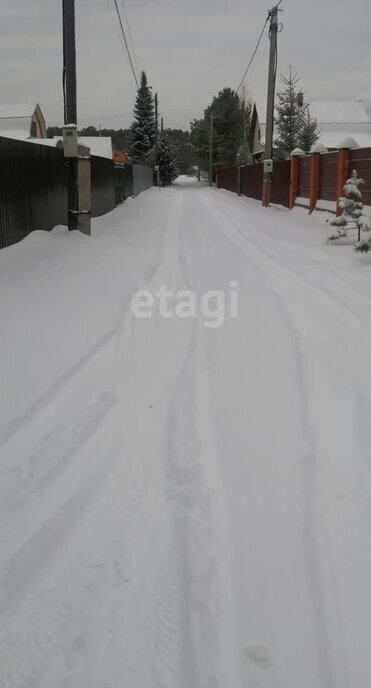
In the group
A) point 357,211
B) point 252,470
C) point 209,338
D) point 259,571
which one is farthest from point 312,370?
point 357,211

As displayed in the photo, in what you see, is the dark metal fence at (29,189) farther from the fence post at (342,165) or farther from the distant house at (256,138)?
the distant house at (256,138)

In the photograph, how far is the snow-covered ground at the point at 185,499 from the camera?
2.32 metres

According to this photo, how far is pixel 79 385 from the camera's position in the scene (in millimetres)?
4969

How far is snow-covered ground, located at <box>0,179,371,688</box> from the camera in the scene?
232 centimetres

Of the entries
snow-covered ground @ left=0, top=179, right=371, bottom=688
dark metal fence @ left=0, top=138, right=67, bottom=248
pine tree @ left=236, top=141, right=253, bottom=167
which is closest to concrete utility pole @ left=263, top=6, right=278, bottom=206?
dark metal fence @ left=0, top=138, right=67, bottom=248

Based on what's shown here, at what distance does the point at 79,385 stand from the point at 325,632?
2.97m

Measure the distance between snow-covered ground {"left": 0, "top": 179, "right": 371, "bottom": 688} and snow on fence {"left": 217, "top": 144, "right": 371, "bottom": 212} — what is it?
381 inches

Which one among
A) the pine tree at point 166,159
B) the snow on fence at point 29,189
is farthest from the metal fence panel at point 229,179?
the snow on fence at point 29,189

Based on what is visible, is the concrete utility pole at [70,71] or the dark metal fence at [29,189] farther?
the concrete utility pole at [70,71]

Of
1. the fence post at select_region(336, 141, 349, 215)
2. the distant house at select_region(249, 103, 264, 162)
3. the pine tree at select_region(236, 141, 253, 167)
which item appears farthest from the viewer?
the distant house at select_region(249, 103, 264, 162)

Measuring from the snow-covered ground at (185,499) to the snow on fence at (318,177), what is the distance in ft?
31.7

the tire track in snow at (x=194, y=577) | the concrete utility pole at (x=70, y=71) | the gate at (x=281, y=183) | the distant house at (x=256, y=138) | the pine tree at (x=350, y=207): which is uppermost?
the distant house at (x=256, y=138)

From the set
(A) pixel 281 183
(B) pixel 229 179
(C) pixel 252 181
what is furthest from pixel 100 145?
(A) pixel 281 183

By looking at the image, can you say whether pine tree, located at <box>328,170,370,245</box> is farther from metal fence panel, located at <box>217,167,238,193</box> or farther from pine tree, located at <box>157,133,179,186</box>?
pine tree, located at <box>157,133,179,186</box>
